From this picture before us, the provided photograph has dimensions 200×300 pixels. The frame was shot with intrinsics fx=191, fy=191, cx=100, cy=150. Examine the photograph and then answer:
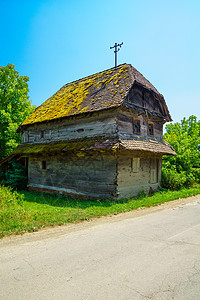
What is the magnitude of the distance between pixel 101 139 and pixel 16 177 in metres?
9.78

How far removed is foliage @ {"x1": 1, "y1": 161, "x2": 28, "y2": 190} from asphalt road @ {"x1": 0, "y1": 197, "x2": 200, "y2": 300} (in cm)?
1208

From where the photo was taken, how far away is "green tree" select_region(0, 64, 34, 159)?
22.2 metres

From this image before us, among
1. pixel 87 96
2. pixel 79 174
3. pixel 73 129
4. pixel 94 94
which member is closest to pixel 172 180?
pixel 79 174

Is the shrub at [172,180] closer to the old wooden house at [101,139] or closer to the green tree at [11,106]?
the old wooden house at [101,139]

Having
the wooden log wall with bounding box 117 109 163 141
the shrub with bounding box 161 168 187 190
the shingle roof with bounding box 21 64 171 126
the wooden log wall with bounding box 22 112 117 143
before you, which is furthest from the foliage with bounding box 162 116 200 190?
the wooden log wall with bounding box 22 112 117 143

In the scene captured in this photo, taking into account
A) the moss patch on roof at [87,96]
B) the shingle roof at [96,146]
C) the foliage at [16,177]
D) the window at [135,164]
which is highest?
the moss patch on roof at [87,96]

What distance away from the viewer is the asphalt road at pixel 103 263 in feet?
10.7

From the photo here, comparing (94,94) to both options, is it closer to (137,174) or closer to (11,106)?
(137,174)

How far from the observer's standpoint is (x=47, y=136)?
16.4 m

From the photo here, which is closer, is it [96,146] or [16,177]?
[96,146]

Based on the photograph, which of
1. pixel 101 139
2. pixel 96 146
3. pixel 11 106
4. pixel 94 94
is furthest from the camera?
pixel 11 106

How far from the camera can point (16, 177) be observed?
17.3 m

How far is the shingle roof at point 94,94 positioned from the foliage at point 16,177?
168 inches

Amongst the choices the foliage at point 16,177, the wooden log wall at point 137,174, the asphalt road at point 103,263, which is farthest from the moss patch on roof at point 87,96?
the asphalt road at point 103,263
